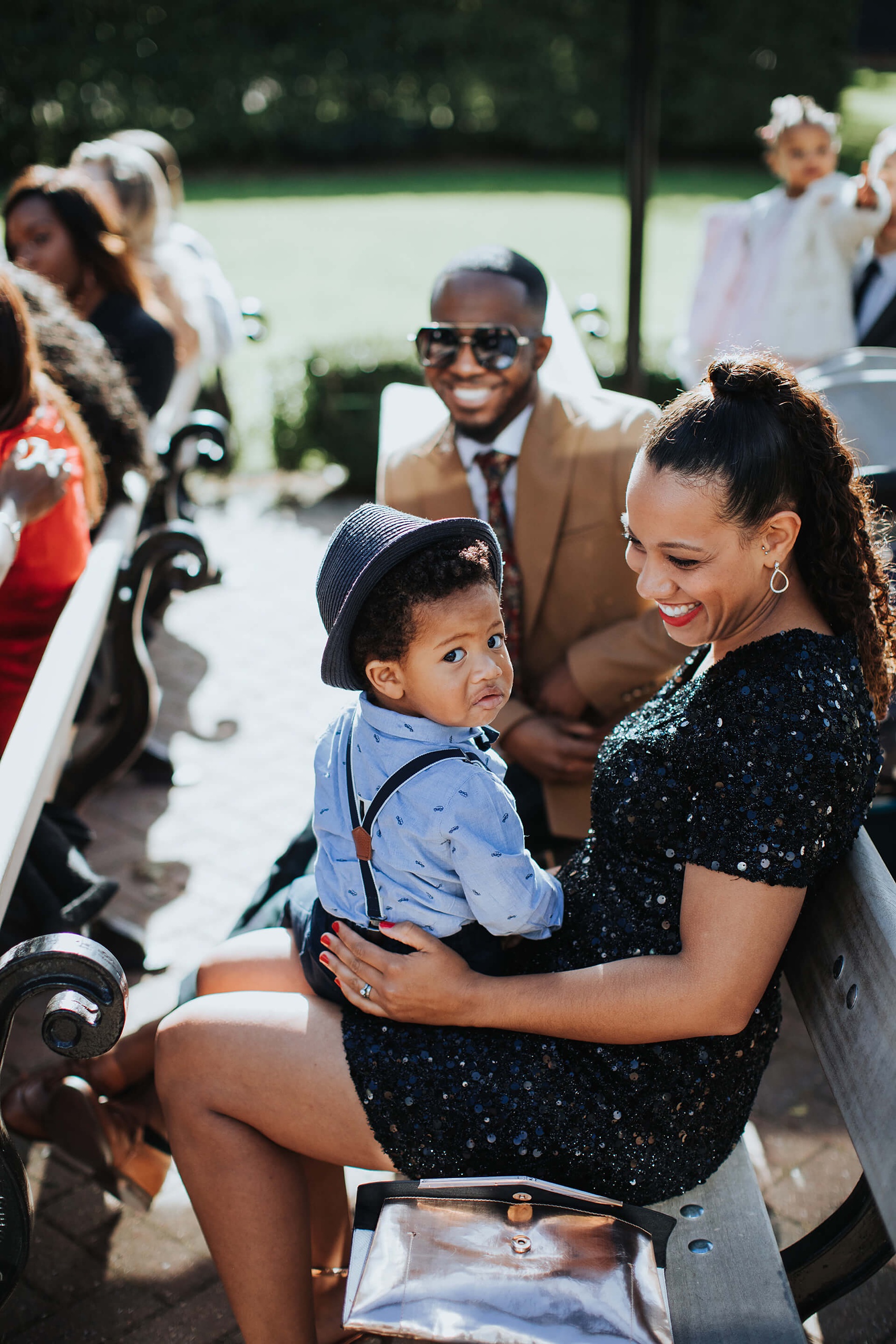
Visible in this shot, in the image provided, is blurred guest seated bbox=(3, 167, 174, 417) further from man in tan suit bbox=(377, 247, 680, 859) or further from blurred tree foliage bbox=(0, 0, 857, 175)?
blurred tree foliage bbox=(0, 0, 857, 175)

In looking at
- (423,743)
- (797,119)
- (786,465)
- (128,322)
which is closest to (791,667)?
(786,465)

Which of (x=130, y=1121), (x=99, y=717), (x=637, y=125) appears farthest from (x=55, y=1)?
(x=130, y=1121)

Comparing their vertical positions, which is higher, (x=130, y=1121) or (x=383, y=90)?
(x=383, y=90)

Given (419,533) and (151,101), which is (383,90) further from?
(419,533)

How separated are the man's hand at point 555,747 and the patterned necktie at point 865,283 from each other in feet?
12.0

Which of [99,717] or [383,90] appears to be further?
[383,90]

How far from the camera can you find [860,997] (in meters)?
1.74

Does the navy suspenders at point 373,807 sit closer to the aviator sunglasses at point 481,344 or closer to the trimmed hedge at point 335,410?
the aviator sunglasses at point 481,344

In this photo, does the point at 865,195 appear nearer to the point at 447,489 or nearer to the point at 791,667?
the point at 447,489

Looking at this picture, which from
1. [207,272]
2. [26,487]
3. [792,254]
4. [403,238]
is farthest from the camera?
[403,238]

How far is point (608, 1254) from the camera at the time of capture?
1.70m

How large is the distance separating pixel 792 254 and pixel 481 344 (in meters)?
3.48

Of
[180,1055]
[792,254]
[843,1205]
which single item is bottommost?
[843,1205]

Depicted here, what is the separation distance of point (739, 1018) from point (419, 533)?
86 cm
